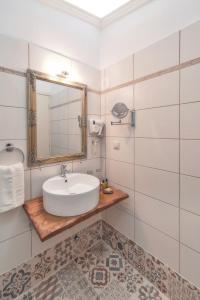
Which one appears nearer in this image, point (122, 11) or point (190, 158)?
point (190, 158)

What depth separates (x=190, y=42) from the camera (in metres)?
1.07

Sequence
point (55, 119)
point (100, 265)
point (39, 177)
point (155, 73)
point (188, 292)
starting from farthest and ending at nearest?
point (100, 265) → point (55, 119) → point (39, 177) → point (155, 73) → point (188, 292)

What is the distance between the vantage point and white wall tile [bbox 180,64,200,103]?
1.05 meters

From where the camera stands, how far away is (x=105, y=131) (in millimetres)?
1782

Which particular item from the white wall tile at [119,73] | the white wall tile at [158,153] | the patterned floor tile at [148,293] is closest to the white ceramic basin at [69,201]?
the white wall tile at [158,153]

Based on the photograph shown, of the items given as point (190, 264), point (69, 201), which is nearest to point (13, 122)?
point (69, 201)

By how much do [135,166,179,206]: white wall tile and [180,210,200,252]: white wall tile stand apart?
0.11 metres

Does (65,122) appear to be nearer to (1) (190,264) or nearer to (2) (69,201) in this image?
(2) (69,201)

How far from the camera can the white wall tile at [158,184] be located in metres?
1.21

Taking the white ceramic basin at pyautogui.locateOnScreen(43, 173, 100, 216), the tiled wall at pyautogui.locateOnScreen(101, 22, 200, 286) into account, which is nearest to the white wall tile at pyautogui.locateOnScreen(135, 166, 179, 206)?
the tiled wall at pyautogui.locateOnScreen(101, 22, 200, 286)

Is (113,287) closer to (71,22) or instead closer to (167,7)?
(167,7)

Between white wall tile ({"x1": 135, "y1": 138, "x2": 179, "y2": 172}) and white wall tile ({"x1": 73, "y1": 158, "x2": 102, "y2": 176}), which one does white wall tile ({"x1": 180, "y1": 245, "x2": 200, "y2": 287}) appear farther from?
white wall tile ({"x1": 73, "y1": 158, "x2": 102, "y2": 176})

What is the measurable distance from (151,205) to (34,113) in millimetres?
1228

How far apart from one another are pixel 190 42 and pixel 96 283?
2009mm
